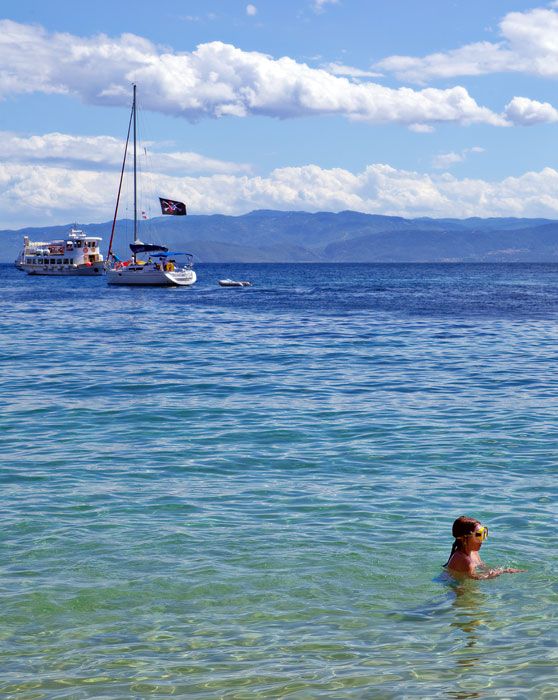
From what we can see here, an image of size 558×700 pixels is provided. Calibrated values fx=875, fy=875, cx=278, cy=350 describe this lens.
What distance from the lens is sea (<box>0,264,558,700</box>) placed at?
8062 millimetres

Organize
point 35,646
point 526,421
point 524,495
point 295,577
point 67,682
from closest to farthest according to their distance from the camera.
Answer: point 67,682 < point 35,646 < point 295,577 < point 524,495 < point 526,421

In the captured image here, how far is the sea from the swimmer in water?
16 centimetres

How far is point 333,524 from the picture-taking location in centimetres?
1222

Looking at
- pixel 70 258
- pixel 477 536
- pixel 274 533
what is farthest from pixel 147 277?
pixel 477 536

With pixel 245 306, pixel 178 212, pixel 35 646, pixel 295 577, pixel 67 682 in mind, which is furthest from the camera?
pixel 178 212

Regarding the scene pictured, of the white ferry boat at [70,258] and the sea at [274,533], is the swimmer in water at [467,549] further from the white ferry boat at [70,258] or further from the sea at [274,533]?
the white ferry boat at [70,258]

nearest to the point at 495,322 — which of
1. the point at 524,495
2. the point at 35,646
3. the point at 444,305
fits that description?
the point at 444,305

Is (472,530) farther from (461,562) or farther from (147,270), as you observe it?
(147,270)

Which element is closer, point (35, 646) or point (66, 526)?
point (35, 646)

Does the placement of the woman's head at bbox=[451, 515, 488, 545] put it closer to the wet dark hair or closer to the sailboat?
the wet dark hair

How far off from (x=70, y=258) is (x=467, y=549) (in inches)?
5431

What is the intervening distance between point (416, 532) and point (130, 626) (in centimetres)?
444

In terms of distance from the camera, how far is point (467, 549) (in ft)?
33.1

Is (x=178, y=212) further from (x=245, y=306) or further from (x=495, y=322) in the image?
(x=495, y=322)
